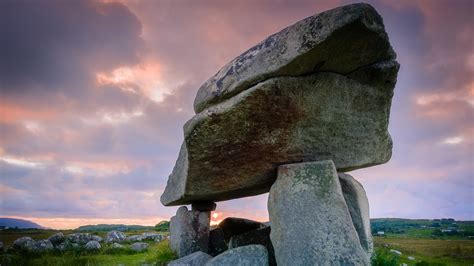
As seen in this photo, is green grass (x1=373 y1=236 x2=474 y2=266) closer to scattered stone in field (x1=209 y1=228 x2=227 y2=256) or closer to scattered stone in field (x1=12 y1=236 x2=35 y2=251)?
scattered stone in field (x1=209 y1=228 x2=227 y2=256)

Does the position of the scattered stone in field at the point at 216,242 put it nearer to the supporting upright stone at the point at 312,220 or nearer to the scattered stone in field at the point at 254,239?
the scattered stone in field at the point at 254,239

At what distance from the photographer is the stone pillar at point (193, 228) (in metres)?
9.64

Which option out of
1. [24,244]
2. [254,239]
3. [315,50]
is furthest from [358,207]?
[24,244]

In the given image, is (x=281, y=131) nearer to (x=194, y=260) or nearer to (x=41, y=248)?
(x=194, y=260)

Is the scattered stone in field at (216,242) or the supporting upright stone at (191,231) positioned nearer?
the supporting upright stone at (191,231)

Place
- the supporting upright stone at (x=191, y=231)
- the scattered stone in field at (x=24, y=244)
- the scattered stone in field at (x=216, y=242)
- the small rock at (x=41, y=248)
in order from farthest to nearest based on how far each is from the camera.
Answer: the scattered stone in field at (x=24, y=244), the small rock at (x=41, y=248), the scattered stone in field at (x=216, y=242), the supporting upright stone at (x=191, y=231)

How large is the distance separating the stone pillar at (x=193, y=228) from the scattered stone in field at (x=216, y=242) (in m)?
0.33

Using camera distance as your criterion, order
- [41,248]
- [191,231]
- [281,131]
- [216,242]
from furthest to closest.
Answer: [41,248] < [216,242] < [191,231] < [281,131]

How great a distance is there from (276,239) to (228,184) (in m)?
1.61

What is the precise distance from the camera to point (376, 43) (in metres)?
6.23

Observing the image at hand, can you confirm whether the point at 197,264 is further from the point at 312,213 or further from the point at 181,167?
the point at 312,213

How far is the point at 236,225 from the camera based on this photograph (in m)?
11.2

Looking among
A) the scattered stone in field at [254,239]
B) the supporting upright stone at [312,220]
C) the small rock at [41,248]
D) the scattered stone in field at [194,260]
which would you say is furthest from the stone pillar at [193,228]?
the small rock at [41,248]

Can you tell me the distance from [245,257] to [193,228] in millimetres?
3291
